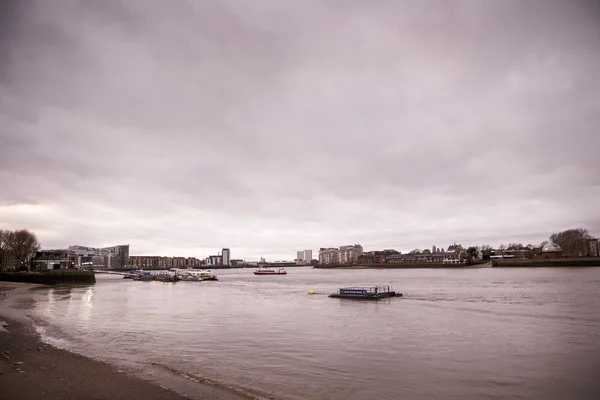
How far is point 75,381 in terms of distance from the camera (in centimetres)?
1631

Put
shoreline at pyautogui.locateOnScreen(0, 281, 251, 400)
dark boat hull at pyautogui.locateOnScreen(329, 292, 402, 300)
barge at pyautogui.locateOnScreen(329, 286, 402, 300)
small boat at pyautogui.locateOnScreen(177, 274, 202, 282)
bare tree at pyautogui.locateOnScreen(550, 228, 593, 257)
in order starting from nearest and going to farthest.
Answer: shoreline at pyautogui.locateOnScreen(0, 281, 251, 400)
dark boat hull at pyautogui.locateOnScreen(329, 292, 402, 300)
barge at pyautogui.locateOnScreen(329, 286, 402, 300)
small boat at pyautogui.locateOnScreen(177, 274, 202, 282)
bare tree at pyautogui.locateOnScreen(550, 228, 593, 257)

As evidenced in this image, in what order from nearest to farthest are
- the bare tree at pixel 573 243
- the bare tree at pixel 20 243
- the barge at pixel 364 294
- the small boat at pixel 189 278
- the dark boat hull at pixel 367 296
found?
the dark boat hull at pixel 367 296 < the barge at pixel 364 294 < the bare tree at pixel 20 243 < the small boat at pixel 189 278 < the bare tree at pixel 573 243

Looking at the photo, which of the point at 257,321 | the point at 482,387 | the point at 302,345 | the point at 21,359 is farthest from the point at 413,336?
the point at 21,359

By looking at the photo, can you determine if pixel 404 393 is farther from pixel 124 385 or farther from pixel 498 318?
pixel 498 318

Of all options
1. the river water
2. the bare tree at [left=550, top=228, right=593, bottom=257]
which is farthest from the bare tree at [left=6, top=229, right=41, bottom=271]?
the bare tree at [left=550, top=228, right=593, bottom=257]

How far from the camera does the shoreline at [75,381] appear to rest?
47.8 ft

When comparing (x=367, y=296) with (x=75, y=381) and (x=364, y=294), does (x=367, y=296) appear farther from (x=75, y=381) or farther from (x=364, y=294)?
(x=75, y=381)

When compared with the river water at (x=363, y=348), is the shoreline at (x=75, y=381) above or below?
above

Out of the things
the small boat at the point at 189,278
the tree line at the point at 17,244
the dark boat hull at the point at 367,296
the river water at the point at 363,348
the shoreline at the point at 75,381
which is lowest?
the small boat at the point at 189,278

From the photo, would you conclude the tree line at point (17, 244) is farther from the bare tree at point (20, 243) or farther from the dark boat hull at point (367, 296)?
the dark boat hull at point (367, 296)

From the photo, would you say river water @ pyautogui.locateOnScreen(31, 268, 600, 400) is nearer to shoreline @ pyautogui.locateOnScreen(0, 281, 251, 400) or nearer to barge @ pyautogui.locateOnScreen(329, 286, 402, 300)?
shoreline @ pyautogui.locateOnScreen(0, 281, 251, 400)

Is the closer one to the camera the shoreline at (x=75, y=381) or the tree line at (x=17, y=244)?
the shoreline at (x=75, y=381)

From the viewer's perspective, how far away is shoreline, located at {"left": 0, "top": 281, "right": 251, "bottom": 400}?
14562 mm

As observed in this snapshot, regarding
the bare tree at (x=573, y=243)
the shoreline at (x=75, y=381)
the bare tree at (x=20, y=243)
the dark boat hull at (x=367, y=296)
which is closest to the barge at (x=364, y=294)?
the dark boat hull at (x=367, y=296)
